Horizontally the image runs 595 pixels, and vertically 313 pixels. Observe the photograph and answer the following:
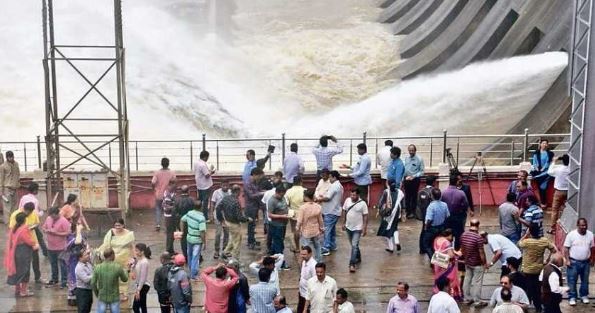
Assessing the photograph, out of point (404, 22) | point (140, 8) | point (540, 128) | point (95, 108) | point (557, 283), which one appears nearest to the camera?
point (557, 283)

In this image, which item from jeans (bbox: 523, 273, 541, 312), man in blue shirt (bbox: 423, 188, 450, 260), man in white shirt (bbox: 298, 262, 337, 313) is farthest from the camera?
man in blue shirt (bbox: 423, 188, 450, 260)

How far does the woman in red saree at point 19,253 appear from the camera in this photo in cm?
1288

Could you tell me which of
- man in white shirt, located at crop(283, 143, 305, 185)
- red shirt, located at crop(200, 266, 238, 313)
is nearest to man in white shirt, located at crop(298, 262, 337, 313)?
red shirt, located at crop(200, 266, 238, 313)

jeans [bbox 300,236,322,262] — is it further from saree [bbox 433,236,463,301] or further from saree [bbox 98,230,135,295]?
saree [bbox 98,230,135,295]

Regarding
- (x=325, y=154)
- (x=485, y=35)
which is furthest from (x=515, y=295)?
(x=485, y=35)

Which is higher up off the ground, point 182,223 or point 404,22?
point 404,22

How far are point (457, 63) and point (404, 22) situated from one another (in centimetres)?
709

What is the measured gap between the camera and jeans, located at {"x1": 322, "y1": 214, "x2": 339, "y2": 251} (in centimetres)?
1435

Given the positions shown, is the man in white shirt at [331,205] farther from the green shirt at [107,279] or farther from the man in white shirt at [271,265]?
the green shirt at [107,279]

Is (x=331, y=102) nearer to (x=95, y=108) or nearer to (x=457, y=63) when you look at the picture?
(x=457, y=63)

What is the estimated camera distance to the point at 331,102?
28.9 metres

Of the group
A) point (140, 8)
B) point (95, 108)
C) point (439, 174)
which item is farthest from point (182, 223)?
point (140, 8)

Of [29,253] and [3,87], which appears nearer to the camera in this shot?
[29,253]

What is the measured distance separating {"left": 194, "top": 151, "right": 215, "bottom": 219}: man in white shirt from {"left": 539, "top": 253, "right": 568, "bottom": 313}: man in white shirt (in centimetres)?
600
